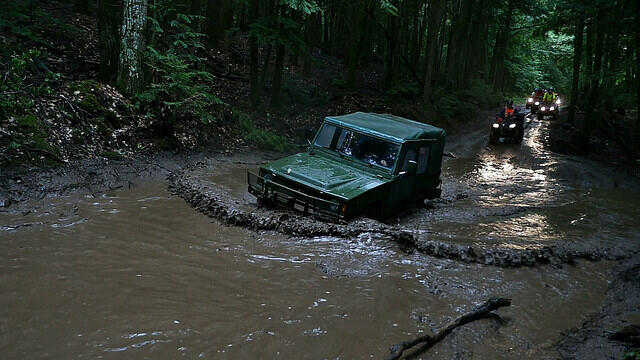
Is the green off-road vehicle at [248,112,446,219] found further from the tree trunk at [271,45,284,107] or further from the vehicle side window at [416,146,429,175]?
the tree trunk at [271,45,284,107]

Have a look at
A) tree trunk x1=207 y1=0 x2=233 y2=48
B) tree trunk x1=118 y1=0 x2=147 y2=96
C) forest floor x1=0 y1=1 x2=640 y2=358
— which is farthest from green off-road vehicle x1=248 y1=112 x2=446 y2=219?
tree trunk x1=207 y1=0 x2=233 y2=48

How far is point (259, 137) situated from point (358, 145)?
690 centimetres

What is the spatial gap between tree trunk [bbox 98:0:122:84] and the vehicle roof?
6215 millimetres

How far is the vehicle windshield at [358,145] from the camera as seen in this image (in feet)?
26.4

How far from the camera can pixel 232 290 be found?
4.76 meters

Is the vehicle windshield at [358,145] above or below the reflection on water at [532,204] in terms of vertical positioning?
above

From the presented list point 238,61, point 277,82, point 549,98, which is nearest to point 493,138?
point 549,98

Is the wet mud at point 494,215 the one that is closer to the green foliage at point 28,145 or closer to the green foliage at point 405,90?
the green foliage at point 28,145

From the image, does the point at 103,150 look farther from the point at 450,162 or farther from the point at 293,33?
the point at 450,162

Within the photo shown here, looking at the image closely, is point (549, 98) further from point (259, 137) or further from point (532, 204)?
point (259, 137)

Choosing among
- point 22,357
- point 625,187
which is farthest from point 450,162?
point 22,357

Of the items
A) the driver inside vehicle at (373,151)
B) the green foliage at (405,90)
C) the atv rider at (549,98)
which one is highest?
the atv rider at (549,98)

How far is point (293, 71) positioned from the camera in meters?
24.2

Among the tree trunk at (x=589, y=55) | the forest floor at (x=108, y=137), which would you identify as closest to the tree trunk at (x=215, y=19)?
the forest floor at (x=108, y=137)
